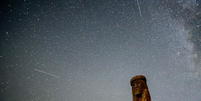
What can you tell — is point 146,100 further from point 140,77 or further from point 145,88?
point 140,77

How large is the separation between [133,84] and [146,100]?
0.79 m

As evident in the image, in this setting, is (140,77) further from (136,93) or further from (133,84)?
(136,93)

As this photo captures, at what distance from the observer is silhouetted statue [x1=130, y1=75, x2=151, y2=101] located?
3628 mm

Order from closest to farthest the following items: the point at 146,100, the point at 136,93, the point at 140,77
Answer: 1. the point at 146,100
2. the point at 136,93
3. the point at 140,77

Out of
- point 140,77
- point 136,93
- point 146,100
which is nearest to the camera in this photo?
point 146,100

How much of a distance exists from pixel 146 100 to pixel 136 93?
0.40 m

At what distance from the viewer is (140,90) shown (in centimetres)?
379

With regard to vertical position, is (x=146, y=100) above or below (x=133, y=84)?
below

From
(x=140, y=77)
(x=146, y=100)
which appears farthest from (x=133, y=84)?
(x=146, y=100)

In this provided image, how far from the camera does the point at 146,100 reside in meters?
3.47

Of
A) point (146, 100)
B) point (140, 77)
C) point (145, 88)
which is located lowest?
point (146, 100)

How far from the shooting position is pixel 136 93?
3801mm

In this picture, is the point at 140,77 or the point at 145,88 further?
the point at 140,77

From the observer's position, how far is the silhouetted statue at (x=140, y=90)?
363 centimetres
